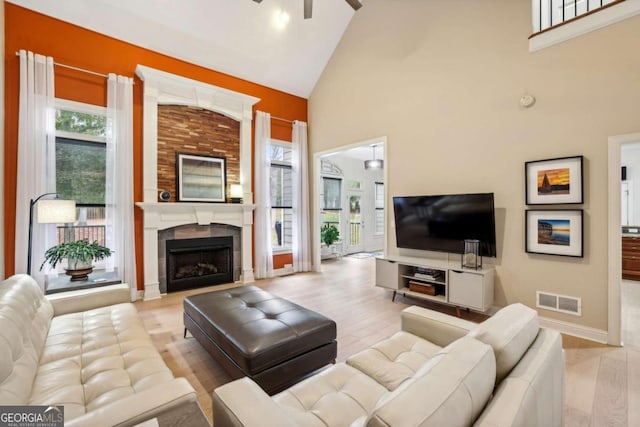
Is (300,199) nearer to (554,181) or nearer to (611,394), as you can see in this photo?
(554,181)

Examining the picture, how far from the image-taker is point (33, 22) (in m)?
3.57

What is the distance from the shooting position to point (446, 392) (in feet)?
2.75

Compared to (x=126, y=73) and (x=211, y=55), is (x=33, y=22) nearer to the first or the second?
(x=126, y=73)

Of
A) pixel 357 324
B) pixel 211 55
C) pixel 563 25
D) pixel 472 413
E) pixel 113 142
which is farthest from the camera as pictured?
Answer: pixel 211 55

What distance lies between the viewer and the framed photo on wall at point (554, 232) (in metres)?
2.93

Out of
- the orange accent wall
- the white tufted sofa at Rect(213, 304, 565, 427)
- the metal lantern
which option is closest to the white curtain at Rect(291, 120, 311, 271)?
the orange accent wall

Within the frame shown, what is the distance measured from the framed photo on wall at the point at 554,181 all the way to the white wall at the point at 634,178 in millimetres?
4611

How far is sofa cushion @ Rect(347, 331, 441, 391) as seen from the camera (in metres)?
1.53

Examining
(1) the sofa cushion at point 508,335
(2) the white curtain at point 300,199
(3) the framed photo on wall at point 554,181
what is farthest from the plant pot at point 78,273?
(3) the framed photo on wall at point 554,181

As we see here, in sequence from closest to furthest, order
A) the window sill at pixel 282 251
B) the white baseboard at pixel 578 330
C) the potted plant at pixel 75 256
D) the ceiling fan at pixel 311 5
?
1. the white baseboard at pixel 578 330
2. the ceiling fan at pixel 311 5
3. the potted plant at pixel 75 256
4. the window sill at pixel 282 251

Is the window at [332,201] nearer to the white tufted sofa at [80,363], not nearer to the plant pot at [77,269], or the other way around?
the plant pot at [77,269]

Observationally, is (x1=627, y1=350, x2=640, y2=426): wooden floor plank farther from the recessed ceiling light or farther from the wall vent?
the recessed ceiling light

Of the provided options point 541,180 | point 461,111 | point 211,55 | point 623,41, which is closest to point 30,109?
point 211,55

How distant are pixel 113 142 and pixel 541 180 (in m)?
5.45
